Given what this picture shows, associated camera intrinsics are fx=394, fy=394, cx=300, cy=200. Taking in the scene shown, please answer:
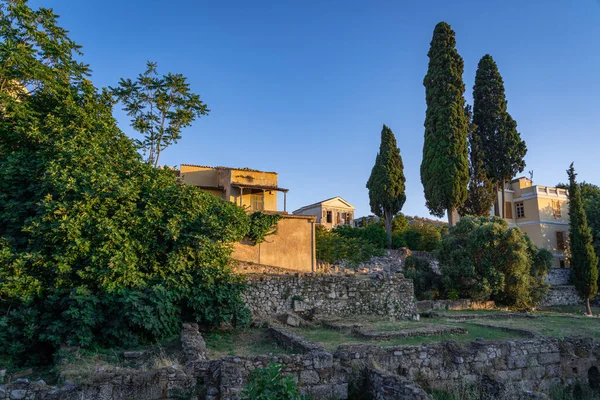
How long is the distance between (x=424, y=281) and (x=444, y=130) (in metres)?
12.1

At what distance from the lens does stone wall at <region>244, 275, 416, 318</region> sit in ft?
47.1

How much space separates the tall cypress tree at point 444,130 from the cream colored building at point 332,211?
1667 centimetres

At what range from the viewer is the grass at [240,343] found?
991 cm

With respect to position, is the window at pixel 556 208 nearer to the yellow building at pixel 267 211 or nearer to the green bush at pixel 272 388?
the yellow building at pixel 267 211

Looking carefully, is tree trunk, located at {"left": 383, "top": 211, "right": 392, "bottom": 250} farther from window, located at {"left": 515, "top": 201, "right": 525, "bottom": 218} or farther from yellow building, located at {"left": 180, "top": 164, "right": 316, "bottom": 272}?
window, located at {"left": 515, "top": 201, "right": 525, "bottom": 218}

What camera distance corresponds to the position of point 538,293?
76.6 ft

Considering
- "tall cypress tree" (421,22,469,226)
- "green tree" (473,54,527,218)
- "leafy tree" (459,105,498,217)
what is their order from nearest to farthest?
"tall cypress tree" (421,22,469,226)
"leafy tree" (459,105,498,217)
"green tree" (473,54,527,218)

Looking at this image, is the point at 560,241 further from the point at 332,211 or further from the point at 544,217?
the point at 332,211

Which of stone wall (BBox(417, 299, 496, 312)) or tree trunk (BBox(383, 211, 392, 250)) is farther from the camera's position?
tree trunk (BBox(383, 211, 392, 250))

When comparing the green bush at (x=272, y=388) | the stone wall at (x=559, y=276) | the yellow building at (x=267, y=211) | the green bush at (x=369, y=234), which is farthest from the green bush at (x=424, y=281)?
the green bush at (x=272, y=388)

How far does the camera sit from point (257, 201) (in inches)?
1083

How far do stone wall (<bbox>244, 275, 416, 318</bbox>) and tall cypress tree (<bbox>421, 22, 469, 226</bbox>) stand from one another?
14833 mm

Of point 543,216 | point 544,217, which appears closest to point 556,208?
point 544,217

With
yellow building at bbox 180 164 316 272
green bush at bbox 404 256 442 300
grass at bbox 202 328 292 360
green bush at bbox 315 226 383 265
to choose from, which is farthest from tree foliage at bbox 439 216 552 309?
grass at bbox 202 328 292 360
